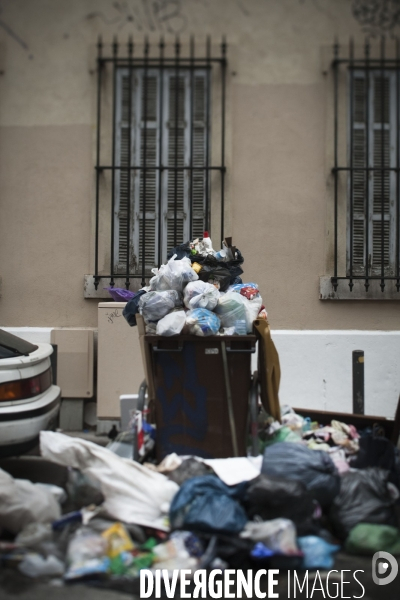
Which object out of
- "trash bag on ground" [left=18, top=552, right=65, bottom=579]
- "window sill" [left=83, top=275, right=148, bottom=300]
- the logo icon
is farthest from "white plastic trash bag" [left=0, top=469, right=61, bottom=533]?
"window sill" [left=83, top=275, right=148, bottom=300]

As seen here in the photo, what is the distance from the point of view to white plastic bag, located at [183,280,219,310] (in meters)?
4.54

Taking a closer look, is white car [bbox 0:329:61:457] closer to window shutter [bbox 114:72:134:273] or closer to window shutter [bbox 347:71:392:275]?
window shutter [bbox 114:72:134:273]

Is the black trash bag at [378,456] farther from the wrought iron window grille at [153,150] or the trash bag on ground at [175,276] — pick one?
the wrought iron window grille at [153,150]

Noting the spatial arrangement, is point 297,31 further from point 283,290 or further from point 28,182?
point 28,182

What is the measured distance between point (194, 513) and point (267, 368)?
132 centimetres

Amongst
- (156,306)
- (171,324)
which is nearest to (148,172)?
(156,306)

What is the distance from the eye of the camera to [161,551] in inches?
132

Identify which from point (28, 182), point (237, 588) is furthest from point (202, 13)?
point (237, 588)

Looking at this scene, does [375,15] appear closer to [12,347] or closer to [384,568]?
[12,347]

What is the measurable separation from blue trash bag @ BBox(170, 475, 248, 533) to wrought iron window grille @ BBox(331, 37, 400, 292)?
156 inches

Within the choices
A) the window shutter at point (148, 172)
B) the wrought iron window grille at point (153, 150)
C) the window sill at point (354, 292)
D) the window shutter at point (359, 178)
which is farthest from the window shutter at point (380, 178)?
the window shutter at point (148, 172)

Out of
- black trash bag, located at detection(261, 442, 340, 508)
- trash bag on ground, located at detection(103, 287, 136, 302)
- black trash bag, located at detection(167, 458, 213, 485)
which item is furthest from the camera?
trash bag on ground, located at detection(103, 287, 136, 302)

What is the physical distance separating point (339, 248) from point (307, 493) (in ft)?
13.0

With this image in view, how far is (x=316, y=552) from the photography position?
11.3ft
